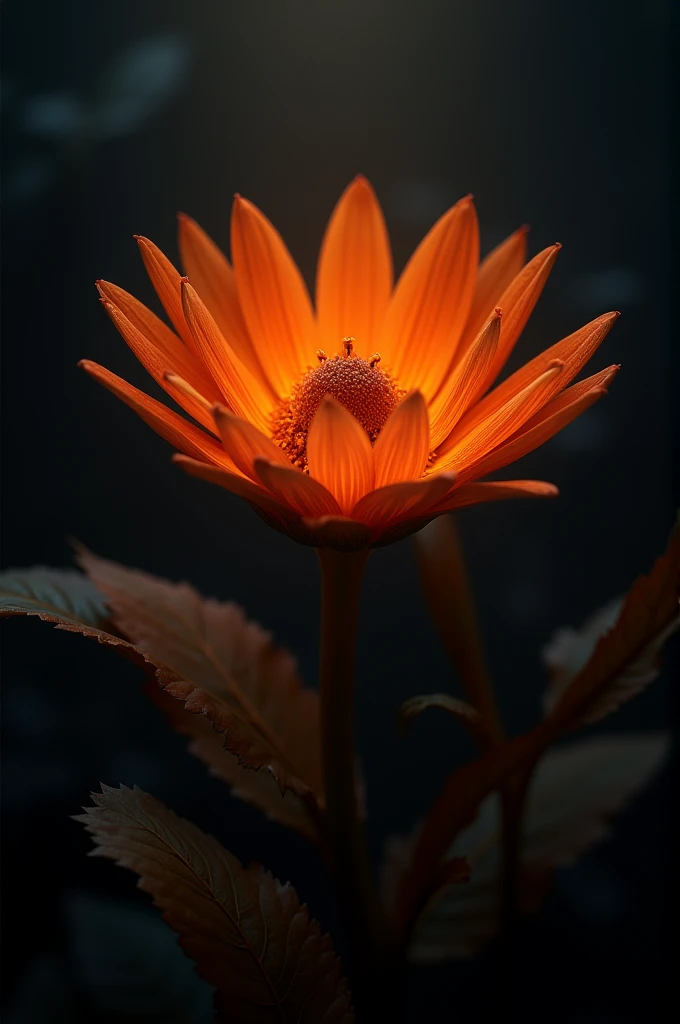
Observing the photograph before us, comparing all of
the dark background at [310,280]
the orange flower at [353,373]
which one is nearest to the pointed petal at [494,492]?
the orange flower at [353,373]

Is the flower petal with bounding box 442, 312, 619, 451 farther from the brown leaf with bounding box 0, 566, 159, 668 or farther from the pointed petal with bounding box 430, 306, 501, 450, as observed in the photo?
the brown leaf with bounding box 0, 566, 159, 668

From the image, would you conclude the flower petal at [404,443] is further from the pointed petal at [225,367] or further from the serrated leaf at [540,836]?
the serrated leaf at [540,836]

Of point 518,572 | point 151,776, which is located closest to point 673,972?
point 518,572

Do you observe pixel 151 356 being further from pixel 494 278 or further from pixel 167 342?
pixel 494 278

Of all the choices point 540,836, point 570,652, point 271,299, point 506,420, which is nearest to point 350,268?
point 271,299

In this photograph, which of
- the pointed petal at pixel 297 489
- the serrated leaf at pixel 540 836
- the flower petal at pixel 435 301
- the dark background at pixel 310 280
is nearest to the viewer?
the pointed petal at pixel 297 489

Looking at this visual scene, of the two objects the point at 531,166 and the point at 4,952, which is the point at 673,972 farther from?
the point at 531,166
